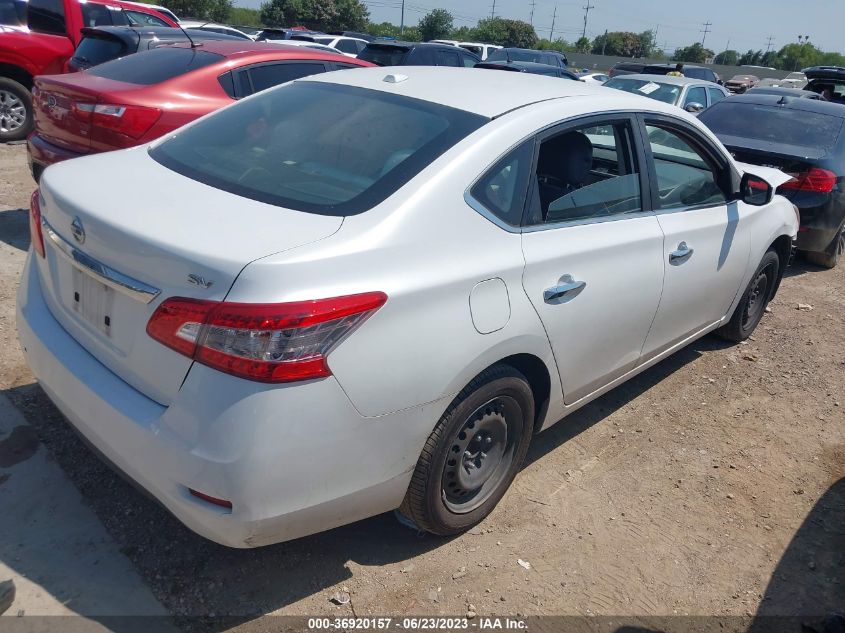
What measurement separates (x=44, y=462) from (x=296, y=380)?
1.72 m

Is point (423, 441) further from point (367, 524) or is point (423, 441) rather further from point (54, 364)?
point (54, 364)

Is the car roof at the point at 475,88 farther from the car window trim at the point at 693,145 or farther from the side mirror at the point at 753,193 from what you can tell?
the side mirror at the point at 753,193

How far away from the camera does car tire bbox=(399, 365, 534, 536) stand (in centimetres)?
269

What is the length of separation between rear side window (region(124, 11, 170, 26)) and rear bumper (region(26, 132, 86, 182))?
5.55m

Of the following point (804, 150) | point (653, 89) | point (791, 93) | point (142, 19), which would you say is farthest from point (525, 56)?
point (804, 150)

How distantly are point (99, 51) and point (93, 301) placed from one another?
6528mm

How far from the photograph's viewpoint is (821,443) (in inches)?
165

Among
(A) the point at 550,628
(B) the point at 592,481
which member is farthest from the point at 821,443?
(A) the point at 550,628

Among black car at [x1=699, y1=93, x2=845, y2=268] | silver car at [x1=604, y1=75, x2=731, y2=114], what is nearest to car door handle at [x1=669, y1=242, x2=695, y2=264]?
black car at [x1=699, y1=93, x2=845, y2=268]

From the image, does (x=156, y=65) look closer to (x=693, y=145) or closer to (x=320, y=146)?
(x=320, y=146)

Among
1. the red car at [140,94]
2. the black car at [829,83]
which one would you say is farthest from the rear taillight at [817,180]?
the black car at [829,83]

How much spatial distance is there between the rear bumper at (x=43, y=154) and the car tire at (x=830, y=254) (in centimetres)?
680

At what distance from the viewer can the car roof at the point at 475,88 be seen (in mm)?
3105

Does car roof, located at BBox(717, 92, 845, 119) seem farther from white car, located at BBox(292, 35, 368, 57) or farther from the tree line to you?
the tree line
